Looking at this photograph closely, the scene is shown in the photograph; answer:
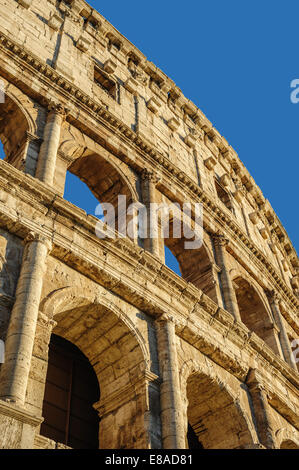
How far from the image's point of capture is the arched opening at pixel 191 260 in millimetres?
14095

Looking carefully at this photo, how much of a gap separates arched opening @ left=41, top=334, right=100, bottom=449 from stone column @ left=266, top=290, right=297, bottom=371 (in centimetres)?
627

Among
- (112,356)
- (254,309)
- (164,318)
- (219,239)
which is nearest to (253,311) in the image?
(254,309)

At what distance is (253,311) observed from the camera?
53.4 feet

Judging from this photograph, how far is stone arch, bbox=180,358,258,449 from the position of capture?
428 inches

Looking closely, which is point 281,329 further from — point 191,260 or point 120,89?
point 120,89

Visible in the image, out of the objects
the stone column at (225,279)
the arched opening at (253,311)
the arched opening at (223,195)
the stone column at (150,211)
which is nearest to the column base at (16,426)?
the stone column at (150,211)

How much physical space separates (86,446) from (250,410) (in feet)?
11.4

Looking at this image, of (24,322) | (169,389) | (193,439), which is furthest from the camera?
(193,439)

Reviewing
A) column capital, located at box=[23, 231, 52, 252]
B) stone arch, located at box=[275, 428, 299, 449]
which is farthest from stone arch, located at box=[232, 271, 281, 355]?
column capital, located at box=[23, 231, 52, 252]

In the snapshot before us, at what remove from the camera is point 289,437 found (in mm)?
12367

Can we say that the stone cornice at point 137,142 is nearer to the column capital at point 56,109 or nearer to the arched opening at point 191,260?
the column capital at point 56,109

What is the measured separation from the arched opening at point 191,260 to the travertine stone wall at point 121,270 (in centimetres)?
4

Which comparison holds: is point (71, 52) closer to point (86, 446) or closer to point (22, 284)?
point (22, 284)

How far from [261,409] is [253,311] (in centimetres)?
502
